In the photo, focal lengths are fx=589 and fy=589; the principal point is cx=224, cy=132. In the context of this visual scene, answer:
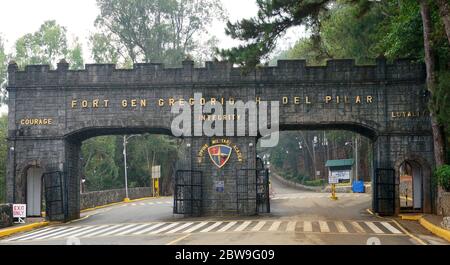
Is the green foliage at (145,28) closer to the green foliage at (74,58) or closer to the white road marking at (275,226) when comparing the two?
the green foliage at (74,58)

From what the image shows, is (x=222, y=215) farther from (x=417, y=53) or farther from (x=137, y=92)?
(x=417, y=53)

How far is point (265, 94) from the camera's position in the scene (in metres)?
29.7

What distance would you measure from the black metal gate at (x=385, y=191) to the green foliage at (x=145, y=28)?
3309cm

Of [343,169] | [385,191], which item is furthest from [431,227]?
[343,169]

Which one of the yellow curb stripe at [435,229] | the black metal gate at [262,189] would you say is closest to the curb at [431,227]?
the yellow curb stripe at [435,229]

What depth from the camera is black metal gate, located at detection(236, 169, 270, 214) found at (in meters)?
29.3

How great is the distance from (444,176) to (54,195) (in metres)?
18.5

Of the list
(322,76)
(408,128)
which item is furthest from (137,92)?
(408,128)

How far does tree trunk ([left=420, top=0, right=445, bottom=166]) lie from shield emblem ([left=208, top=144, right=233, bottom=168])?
9.80 m

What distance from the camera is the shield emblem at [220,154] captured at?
29688 millimetres

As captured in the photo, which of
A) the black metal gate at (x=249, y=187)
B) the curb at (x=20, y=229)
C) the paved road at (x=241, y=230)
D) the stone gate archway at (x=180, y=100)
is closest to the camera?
the paved road at (x=241, y=230)

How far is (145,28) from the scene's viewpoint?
190 ft

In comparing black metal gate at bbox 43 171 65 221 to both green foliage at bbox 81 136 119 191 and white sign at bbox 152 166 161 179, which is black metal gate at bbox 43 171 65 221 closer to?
green foliage at bbox 81 136 119 191

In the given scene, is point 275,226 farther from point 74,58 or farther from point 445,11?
point 74,58
